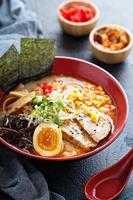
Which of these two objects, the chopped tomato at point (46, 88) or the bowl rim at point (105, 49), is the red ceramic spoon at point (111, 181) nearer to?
the chopped tomato at point (46, 88)

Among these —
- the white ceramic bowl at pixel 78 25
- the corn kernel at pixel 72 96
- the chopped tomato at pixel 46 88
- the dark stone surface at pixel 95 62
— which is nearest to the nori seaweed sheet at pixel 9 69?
the chopped tomato at pixel 46 88

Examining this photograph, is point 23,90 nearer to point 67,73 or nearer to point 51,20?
point 67,73

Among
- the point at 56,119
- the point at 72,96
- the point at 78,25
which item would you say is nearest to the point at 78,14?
the point at 78,25

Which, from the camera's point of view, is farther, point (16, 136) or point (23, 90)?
point (23, 90)

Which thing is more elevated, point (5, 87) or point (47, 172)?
point (5, 87)

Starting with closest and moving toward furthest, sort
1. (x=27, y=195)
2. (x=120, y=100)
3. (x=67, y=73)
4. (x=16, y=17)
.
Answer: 1. (x=27, y=195)
2. (x=120, y=100)
3. (x=67, y=73)
4. (x=16, y=17)

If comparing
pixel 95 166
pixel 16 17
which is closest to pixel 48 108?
pixel 95 166

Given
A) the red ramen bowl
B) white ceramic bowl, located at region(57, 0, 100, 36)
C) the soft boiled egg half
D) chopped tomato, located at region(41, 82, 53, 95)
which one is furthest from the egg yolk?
white ceramic bowl, located at region(57, 0, 100, 36)

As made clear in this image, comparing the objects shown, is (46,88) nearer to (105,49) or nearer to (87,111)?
(87,111)

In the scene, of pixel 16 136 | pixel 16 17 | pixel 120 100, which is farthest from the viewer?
pixel 16 17
